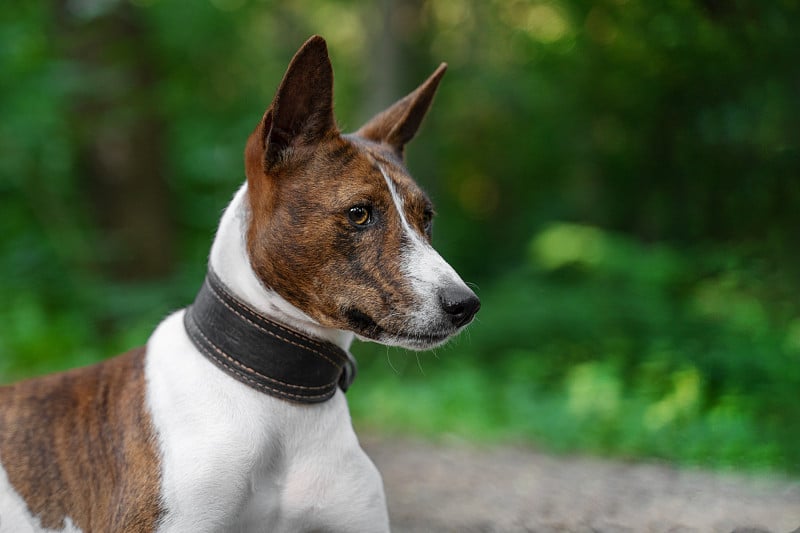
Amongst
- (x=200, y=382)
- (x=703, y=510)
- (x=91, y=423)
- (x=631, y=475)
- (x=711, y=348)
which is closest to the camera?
(x=200, y=382)

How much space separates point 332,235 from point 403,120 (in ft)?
2.84

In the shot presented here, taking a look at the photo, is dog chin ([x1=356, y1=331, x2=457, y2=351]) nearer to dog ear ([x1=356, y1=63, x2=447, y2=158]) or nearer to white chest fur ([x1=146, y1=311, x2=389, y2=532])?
white chest fur ([x1=146, y1=311, x2=389, y2=532])

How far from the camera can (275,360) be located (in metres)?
2.83

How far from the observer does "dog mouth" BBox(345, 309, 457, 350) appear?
9.23 ft

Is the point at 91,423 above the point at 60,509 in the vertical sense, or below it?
above

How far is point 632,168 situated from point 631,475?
14.8 feet

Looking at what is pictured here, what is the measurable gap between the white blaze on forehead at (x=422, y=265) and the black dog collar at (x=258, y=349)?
1.37 ft

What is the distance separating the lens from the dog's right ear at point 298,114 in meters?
2.85

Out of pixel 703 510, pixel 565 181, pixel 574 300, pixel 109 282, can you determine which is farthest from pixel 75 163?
pixel 703 510

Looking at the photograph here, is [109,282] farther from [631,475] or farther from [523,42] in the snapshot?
[523,42]

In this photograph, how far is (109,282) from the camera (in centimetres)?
893

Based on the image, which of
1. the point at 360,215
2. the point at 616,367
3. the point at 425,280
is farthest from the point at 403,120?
the point at 616,367

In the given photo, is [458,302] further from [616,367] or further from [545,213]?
[545,213]

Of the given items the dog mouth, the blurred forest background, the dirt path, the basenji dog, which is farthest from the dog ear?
the blurred forest background
